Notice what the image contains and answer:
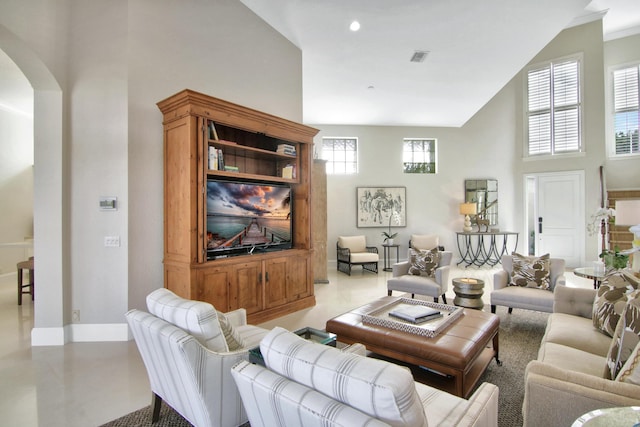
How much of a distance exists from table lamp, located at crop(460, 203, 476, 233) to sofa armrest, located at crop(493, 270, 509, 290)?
398cm

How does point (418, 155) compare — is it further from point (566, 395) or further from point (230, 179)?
point (566, 395)

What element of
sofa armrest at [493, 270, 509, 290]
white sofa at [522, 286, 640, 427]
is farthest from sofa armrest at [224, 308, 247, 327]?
sofa armrest at [493, 270, 509, 290]

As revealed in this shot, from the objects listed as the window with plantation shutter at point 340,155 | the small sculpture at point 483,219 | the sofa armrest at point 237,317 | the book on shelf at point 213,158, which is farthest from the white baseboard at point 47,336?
the small sculpture at point 483,219

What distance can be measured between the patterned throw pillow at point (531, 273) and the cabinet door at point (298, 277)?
2.60 meters

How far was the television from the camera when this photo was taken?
3.56 meters

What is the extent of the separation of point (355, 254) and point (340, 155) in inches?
103

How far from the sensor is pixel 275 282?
4.09 m

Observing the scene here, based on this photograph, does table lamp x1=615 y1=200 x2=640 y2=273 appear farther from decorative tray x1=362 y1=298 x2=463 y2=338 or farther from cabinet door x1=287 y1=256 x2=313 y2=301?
cabinet door x1=287 y1=256 x2=313 y2=301

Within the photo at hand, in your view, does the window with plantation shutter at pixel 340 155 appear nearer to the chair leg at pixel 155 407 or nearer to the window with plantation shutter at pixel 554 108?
the window with plantation shutter at pixel 554 108

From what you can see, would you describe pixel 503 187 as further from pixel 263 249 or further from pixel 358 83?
pixel 263 249

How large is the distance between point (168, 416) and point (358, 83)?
539cm

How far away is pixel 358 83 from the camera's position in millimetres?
5758

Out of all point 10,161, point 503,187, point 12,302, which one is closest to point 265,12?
point 12,302

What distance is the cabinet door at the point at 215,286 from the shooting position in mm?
3281
